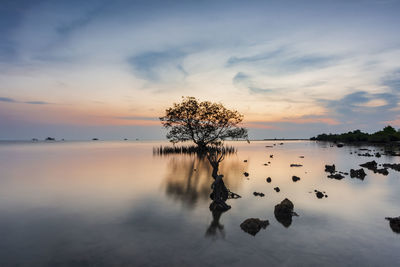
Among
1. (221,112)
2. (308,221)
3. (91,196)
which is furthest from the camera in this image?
(221,112)

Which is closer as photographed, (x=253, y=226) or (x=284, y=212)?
(x=253, y=226)

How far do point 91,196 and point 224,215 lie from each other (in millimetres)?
12678

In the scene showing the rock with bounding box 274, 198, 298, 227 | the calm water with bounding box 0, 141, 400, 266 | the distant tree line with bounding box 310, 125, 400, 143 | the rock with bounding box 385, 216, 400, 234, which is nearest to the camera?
the calm water with bounding box 0, 141, 400, 266

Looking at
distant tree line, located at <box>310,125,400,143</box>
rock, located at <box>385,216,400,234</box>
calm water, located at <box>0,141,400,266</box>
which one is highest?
distant tree line, located at <box>310,125,400,143</box>

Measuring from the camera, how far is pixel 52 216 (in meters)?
15.4

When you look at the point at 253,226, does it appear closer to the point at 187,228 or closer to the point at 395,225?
the point at 187,228

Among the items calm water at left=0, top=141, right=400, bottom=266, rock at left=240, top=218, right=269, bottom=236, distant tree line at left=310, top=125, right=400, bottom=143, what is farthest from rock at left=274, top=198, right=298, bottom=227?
distant tree line at left=310, top=125, right=400, bottom=143

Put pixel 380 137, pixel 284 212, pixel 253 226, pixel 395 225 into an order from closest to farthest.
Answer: pixel 253 226
pixel 395 225
pixel 284 212
pixel 380 137

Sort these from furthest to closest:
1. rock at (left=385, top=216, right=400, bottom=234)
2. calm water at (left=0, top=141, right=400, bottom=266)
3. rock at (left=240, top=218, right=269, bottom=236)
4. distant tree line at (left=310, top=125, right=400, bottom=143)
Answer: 1. distant tree line at (left=310, top=125, right=400, bottom=143)
2. rock at (left=385, top=216, right=400, bottom=234)
3. rock at (left=240, top=218, right=269, bottom=236)
4. calm water at (left=0, top=141, right=400, bottom=266)

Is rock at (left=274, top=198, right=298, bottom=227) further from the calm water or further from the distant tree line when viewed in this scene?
the distant tree line

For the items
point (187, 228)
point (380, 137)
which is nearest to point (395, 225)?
point (187, 228)

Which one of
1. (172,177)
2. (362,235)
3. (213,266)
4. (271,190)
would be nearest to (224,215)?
(213,266)

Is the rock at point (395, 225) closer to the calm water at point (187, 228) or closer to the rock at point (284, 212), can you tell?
the calm water at point (187, 228)

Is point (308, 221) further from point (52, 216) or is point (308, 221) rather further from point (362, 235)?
point (52, 216)
